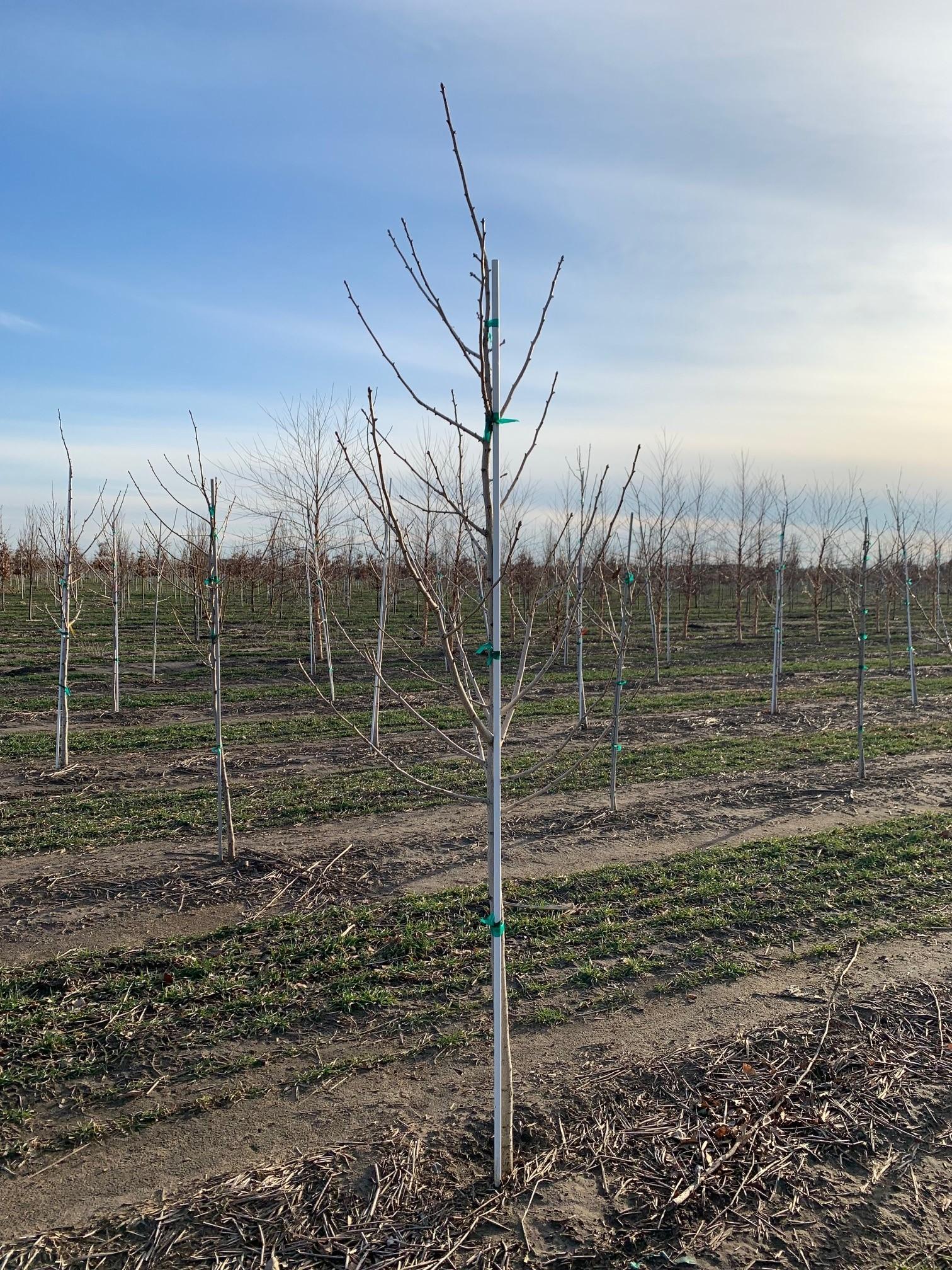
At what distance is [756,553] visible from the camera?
82.1 ft

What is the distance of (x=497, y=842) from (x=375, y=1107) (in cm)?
129

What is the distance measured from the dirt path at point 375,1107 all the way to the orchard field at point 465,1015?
1 centimetres

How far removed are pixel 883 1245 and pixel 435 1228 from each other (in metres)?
1.35

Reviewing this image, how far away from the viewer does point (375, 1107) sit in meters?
3.21

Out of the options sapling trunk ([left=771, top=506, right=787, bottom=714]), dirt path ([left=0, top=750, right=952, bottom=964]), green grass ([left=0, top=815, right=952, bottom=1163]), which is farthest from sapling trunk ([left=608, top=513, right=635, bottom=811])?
sapling trunk ([left=771, top=506, right=787, bottom=714])

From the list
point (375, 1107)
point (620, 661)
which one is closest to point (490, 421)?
point (375, 1107)

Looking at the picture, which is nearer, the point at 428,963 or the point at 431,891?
the point at 428,963

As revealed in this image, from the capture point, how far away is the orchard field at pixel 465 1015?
2.64 m

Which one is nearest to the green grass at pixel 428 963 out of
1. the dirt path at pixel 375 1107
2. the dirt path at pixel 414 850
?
the dirt path at pixel 375 1107

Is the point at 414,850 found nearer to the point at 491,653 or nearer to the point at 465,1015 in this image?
the point at 465,1015

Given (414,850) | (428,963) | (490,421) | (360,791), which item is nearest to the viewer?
(490,421)

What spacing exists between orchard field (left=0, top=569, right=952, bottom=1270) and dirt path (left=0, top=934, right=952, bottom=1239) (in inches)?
0.6

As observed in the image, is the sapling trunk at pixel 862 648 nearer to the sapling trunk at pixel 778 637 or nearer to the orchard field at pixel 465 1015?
the orchard field at pixel 465 1015

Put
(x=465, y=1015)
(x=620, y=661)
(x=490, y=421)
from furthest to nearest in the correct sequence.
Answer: (x=620, y=661) → (x=465, y=1015) → (x=490, y=421)
